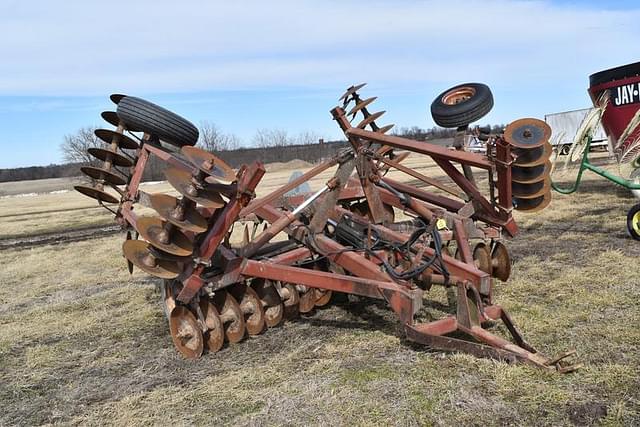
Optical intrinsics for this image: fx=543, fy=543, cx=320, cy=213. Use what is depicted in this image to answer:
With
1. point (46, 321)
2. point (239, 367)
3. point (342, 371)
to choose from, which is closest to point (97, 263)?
point (46, 321)

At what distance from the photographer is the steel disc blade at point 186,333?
13.9 feet

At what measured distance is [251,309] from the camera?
4637 millimetres

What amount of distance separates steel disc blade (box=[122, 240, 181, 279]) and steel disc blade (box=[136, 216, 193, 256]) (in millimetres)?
221

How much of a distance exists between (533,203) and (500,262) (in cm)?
118

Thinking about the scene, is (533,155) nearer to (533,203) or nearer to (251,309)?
(533,203)

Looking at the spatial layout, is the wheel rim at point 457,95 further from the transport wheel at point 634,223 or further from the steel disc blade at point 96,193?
the steel disc blade at point 96,193

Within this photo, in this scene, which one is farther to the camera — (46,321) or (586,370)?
(46,321)

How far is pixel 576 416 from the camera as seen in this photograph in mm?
2932

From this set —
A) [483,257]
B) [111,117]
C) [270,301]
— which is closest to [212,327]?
[270,301]

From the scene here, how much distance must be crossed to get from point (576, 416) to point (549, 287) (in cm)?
250

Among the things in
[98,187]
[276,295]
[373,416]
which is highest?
[98,187]

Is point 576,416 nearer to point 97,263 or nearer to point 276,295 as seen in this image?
point 276,295

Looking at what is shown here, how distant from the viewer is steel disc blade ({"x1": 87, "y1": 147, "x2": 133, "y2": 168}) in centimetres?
496

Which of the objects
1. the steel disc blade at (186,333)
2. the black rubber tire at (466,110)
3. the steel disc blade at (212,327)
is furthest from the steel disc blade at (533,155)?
the steel disc blade at (186,333)
